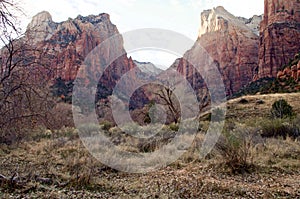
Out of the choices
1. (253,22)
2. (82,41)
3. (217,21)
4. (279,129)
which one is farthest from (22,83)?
(253,22)

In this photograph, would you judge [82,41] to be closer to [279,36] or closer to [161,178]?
[279,36]

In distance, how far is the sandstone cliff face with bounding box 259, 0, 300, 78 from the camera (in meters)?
79.1

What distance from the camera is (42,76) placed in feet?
25.3

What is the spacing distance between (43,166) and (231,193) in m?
5.34

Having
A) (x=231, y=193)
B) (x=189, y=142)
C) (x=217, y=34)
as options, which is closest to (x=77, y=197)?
(x=231, y=193)

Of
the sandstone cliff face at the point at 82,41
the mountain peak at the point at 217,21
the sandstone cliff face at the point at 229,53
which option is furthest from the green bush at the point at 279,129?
the mountain peak at the point at 217,21

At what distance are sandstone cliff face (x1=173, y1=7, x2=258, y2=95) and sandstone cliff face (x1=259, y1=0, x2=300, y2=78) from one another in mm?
7810

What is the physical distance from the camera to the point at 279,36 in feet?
268

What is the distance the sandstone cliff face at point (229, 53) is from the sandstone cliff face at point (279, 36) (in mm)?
7810

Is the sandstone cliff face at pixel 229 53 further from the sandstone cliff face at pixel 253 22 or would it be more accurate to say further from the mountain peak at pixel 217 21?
the sandstone cliff face at pixel 253 22

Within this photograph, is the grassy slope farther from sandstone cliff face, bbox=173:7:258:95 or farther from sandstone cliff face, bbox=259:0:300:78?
sandstone cliff face, bbox=173:7:258:95

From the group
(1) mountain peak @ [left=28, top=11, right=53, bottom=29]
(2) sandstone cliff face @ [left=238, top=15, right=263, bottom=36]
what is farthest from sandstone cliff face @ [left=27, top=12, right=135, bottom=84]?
(2) sandstone cliff face @ [left=238, top=15, right=263, bottom=36]

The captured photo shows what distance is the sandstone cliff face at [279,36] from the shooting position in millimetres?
79062

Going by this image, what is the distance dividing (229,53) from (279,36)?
20.4 metres
